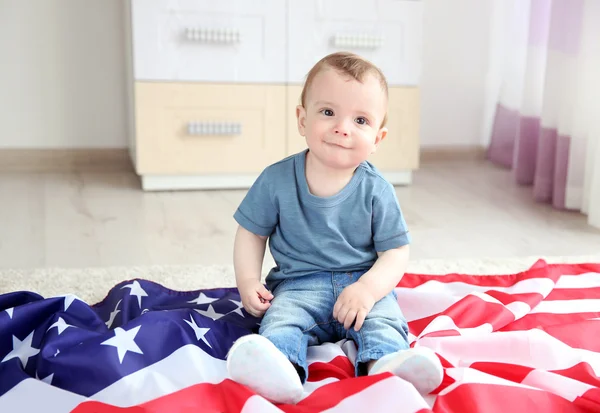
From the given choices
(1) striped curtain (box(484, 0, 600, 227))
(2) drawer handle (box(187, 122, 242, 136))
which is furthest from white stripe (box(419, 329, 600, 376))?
(2) drawer handle (box(187, 122, 242, 136))

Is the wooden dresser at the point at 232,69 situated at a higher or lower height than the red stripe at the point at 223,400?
higher

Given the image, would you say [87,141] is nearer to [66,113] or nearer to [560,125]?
[66,113]

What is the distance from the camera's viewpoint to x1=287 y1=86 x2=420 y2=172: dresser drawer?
2.41 m

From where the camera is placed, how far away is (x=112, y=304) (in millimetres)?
1188

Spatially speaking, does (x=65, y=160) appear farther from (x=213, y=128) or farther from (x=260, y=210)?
(x=260, y=210)

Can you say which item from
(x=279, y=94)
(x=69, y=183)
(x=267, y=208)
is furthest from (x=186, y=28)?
(x=267, y=208)

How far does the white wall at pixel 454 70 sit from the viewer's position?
2840mm

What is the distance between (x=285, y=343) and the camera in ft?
3.04

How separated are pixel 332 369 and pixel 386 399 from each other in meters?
0.14

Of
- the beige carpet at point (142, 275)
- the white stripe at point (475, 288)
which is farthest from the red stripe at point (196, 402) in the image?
the beige carpet at point (142, 275)

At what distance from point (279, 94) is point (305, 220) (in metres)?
1.32

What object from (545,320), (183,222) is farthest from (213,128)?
(545,320)

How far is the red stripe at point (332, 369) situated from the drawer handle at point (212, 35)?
1484 millimetres

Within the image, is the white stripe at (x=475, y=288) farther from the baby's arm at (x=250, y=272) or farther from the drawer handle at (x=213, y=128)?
the drawer handle at (x=213, y=128)
